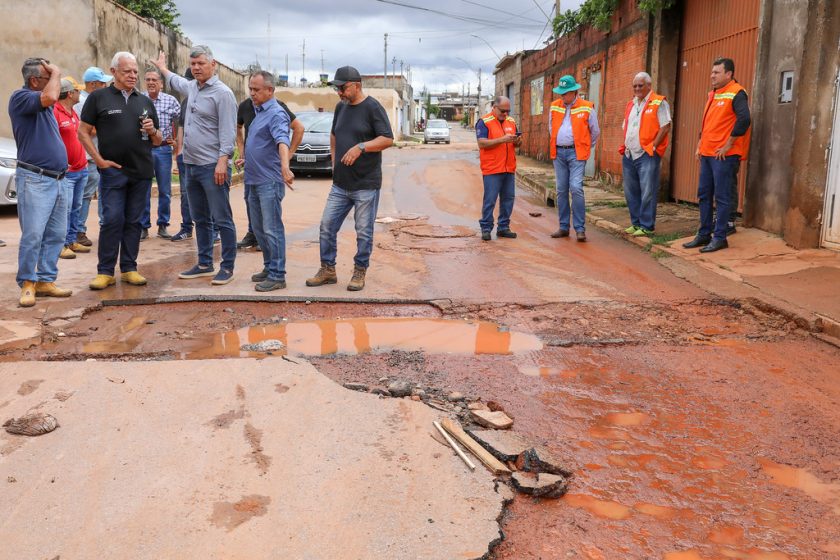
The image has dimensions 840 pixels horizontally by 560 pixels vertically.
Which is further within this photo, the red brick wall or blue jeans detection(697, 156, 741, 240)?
the red brick wall

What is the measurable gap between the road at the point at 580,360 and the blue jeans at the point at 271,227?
227 mm

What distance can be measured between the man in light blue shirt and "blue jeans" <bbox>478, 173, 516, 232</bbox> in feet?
11.4

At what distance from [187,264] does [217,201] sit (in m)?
1.08

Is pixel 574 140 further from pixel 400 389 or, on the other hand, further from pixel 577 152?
pixel 400 389

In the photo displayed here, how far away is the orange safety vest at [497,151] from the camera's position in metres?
8.59

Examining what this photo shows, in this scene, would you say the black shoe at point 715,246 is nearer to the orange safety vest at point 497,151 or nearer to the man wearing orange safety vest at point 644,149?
the man wearing orange safety vest at point 644,149

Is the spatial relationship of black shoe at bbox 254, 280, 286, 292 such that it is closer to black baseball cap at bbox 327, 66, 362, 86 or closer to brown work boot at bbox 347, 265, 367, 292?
brown work boot at bbox 347, 265, 367, 292

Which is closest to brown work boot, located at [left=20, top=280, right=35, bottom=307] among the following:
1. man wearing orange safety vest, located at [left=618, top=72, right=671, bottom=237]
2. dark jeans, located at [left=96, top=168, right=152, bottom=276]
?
dark jeans, located at [left=96, top=168, right=152, bottom=276]

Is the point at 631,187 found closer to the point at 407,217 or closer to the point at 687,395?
the point at 407,217

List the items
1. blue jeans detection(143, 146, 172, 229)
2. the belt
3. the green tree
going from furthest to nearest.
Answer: the green tree < blue jeans detection(143, 146, 172, 229) < the belt

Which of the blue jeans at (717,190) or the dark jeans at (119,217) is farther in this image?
the blue jeans at (717,190)

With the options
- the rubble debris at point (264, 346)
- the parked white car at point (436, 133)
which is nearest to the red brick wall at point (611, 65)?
the rubble debris at point (264, 346)

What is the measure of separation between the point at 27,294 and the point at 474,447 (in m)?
3.90

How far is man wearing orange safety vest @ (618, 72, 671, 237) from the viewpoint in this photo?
825 centimetres
